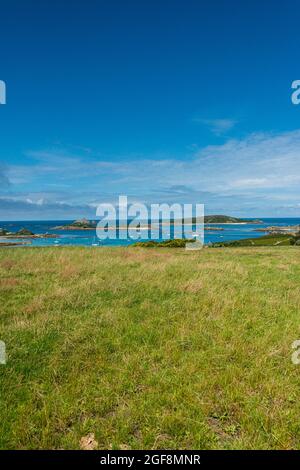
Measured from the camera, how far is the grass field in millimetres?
4211

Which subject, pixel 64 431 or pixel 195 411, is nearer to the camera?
pixel 64 431

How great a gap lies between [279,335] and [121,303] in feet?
16.0

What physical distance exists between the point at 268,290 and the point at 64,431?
9.73 m

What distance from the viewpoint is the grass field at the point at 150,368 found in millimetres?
4211

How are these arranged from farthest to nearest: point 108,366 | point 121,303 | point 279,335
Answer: point 121,303, point 279,335, point 108,366

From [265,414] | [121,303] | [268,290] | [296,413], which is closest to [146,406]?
[265,414]

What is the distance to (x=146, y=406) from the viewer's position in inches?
184

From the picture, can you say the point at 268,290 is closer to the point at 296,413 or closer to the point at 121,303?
the point at 121,303

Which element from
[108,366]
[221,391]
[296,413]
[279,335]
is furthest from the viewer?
[279,335]

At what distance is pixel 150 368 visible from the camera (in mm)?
5797

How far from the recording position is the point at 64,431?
13.9 feet
